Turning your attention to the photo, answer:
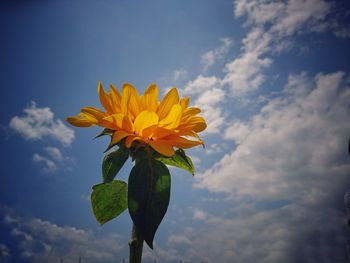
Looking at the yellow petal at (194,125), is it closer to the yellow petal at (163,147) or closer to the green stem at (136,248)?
the yellow petal at (163,147)

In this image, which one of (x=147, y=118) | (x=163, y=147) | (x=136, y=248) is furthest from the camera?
(x=147, y=118)

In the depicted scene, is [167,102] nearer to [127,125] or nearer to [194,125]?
[194,125]

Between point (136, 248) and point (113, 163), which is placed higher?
point (113, 163)

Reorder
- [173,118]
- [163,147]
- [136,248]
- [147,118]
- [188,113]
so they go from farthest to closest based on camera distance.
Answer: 1. [188,113]
2. [173,118]
3. [147,118]
4. [163,147]
5. [136,248]

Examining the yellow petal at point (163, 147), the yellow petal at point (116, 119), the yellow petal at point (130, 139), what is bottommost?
the yellow petal at point (163, 147)

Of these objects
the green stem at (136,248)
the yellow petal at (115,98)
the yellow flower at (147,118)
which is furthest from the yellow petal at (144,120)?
the green stem at (136,248)

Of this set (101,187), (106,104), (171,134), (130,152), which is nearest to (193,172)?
(171,134)

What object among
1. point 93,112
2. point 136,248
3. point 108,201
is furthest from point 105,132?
point 136,248

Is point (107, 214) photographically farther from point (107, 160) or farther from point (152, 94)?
point (152, 94)

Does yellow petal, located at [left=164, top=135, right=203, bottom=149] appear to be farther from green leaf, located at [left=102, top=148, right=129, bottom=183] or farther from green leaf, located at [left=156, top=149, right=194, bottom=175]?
green leaf, located at [left=102, top=148, right=129, bottom=183]
